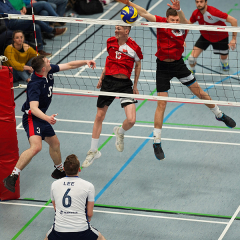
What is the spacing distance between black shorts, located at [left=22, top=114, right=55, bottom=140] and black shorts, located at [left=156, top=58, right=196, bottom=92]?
1978mm

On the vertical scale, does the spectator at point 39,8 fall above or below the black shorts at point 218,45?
above

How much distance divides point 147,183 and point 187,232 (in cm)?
132

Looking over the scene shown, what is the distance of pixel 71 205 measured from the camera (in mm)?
5141

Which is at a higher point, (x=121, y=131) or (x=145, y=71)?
(x=121, y=131)

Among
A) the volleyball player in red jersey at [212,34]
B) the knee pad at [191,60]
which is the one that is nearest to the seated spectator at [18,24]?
the knee pad at [191,60]

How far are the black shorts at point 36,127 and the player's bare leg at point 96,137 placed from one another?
884 mm

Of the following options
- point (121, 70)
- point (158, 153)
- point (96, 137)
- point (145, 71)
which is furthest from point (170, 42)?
point (145, 71)

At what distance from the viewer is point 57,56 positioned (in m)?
12.1

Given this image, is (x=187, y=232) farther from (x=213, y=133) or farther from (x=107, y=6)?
(x=107, y=6)

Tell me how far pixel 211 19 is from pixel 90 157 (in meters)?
4.56

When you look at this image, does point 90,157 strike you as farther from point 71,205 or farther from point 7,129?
point 71,205

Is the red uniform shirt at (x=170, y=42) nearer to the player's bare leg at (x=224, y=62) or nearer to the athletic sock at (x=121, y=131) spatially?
the athletic sock at (x=121, y=131)

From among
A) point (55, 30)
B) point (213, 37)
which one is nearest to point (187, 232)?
point (213, 37)

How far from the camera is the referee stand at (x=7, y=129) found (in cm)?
670
